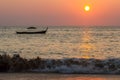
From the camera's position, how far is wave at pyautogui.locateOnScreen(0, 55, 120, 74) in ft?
54.0

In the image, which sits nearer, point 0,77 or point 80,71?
point 0,77

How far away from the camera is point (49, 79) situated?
13555 mm

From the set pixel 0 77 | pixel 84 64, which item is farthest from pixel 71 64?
pixel 0 77

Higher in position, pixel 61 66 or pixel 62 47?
pixel 62 47

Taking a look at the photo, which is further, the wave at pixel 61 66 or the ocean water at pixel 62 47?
the ocean water at pixel 62 47

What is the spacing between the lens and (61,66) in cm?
1691

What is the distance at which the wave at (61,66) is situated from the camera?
16.5m

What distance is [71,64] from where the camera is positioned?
56.4ft

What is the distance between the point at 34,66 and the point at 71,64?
176 centimetres

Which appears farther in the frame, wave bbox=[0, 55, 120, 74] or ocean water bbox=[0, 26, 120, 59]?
ocean water bbox=[0, 26, 120, 59]

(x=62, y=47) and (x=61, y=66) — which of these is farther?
(x=62, y=47)

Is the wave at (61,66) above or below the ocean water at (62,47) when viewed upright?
below

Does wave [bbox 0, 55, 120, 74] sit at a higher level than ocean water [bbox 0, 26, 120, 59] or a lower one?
lower

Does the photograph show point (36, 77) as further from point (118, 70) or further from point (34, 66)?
point (118, 70)
